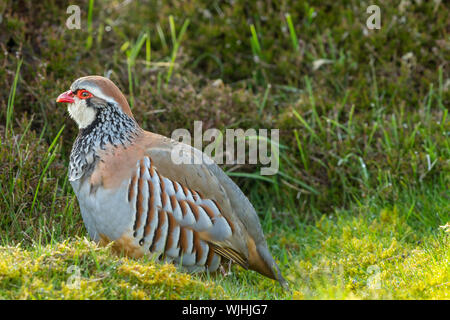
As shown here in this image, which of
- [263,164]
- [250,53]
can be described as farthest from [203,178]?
[250,53]

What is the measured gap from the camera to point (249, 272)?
4.48m

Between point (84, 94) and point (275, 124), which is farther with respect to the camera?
point (275, 124)

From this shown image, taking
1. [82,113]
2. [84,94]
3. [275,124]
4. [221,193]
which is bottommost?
[221,193]

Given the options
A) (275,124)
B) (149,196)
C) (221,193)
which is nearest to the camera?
(149,196)

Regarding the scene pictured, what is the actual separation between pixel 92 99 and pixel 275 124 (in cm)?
199

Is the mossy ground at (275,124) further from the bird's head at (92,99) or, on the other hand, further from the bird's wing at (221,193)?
the bird's head at (92,99)

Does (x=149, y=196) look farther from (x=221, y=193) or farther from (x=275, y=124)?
(x=275, y=124)

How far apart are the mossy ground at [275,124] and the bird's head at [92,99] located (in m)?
0.41

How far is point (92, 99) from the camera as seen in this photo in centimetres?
410

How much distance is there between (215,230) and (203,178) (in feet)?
1.08

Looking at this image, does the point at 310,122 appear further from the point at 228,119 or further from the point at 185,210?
the point at 185,210

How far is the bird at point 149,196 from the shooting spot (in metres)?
3.85

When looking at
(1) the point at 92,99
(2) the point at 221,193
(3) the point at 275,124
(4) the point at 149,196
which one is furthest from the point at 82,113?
(3) the point at 275,124

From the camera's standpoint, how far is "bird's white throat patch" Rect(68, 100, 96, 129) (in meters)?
4.11
